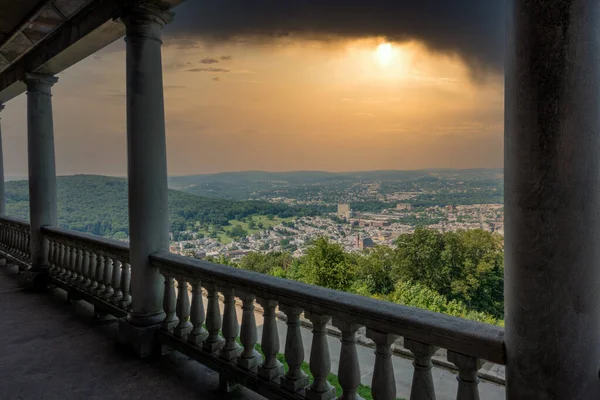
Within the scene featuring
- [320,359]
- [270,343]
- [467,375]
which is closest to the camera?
[467,375]

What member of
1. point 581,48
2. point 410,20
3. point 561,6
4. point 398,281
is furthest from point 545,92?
point 410,20

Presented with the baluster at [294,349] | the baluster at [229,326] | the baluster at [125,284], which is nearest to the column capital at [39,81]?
the baluster at [125,284]

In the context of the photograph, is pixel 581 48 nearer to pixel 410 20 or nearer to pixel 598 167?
pixel 598 167

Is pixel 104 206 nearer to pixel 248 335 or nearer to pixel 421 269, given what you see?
pixel 248 335

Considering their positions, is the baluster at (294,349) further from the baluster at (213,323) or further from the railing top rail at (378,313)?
the baluster at (213,323)

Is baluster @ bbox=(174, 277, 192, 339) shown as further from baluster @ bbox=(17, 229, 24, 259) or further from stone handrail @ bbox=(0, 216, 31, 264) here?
baluster @ bbox=(17, 229, 24, 259)

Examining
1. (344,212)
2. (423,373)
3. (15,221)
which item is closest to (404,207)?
(344,212)

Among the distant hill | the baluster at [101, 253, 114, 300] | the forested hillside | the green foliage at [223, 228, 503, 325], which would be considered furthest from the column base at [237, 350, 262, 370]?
the green foliage at [223, 228, 503, 325]
